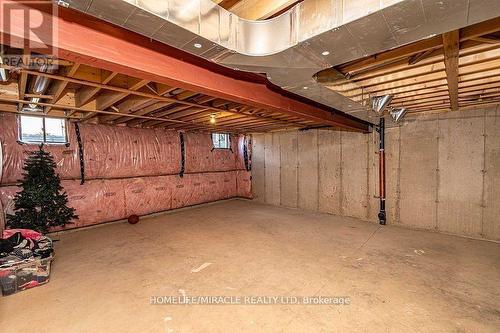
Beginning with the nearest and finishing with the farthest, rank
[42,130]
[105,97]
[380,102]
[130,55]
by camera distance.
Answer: [130,55], [380,102], [105,97], [42,130]

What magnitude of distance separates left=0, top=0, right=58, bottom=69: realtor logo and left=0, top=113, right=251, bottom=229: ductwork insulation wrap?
408 cm

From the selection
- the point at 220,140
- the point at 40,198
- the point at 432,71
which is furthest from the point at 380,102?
the point at 40,198

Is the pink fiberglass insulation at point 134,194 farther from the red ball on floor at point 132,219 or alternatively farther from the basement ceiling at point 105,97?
the basement ceiling at point 105,97

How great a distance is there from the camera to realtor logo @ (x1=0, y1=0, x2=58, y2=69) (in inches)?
43.7

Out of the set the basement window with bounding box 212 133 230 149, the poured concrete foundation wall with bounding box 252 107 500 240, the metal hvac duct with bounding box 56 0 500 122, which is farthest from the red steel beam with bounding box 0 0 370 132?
the basement window with bounding box 212 133 230 149

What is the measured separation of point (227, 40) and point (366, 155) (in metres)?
4.89

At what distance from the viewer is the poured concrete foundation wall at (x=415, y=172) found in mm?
3973

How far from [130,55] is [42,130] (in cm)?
431

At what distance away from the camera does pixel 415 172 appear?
464cm

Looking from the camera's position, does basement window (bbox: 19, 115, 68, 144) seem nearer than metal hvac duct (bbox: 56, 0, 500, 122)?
No

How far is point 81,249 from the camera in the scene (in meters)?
3.70

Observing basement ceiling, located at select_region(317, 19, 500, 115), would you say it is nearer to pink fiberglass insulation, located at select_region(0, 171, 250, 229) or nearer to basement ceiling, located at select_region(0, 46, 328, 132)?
basement ceiling, located at select_region(0, 46, 328, 132)

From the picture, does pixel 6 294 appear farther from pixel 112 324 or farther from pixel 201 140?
pixel 201 140

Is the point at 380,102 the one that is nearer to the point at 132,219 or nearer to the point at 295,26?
the point at 295,26
